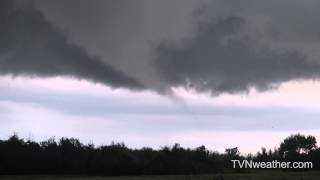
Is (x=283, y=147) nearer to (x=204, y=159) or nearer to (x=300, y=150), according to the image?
(x=300, y=150)

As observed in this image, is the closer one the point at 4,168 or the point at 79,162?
the point at 4,168

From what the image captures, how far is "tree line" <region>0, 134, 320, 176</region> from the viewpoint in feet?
468

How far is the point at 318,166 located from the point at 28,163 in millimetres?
66896

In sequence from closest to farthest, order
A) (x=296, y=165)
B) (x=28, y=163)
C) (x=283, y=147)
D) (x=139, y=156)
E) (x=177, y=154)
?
(x=296, y=165) < (x=28, y=163) < (x=139, y=156) < (x=177, y=154) < (x=283, y=147)

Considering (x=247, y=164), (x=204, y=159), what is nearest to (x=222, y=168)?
(x=204, y=159)

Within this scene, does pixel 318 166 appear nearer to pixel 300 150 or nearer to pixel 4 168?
pixel 300 150

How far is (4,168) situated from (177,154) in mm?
47649

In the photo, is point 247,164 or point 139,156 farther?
point 139,156

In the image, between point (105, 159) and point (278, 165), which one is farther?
point (105, 159)

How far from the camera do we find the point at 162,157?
15362 centimetres

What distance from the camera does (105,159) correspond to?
148m

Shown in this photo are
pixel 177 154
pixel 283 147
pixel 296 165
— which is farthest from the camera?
pixel 283 147

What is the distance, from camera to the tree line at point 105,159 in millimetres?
142750

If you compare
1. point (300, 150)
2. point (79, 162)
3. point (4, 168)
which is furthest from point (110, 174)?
point (300, 150)
